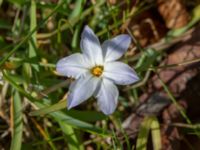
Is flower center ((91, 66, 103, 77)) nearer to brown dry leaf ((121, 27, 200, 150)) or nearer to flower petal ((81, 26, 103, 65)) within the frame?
flower petal ((81, 26, 103, 65))

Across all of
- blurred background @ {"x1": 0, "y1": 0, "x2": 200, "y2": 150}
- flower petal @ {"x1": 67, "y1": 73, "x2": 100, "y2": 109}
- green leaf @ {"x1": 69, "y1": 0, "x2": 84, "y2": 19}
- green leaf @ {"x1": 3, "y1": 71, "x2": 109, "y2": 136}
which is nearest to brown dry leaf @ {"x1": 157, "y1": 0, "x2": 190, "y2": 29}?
blurred background @ {"x1": 0, "y1": 0, "x2": 200, "y2": 150}

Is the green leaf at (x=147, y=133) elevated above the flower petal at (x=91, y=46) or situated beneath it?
situated beneath

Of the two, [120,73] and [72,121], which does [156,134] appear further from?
[120,73]

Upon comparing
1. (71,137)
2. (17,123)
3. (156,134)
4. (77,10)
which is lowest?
(156,134)

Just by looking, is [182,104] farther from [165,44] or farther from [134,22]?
[134,22]

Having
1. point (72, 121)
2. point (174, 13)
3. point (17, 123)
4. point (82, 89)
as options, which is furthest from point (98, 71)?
point (174, 13)

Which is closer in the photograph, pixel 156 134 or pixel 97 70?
pixel 97 70

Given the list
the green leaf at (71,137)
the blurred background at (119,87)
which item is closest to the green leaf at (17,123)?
the blurred background at (119,87)

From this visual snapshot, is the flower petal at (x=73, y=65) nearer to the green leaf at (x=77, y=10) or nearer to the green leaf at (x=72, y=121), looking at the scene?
the green leaf at (x=72, y=121)
